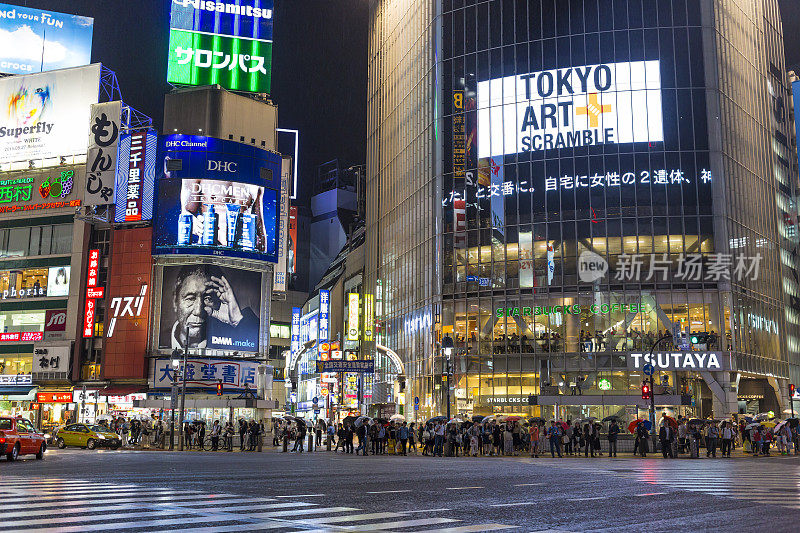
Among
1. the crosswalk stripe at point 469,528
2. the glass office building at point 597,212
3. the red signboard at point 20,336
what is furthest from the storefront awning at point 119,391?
the crosswalk stripe at point 469,528

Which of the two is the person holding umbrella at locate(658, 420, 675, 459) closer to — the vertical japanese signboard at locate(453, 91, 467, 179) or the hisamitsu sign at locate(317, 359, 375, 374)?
the hisamitsu sign at locate(317, 359, 375, 374)

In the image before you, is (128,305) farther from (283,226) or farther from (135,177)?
(283,226)

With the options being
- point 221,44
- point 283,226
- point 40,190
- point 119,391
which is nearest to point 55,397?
point 119,391

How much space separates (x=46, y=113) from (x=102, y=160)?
12382 mm

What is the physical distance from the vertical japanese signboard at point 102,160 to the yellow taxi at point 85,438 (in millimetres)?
29408

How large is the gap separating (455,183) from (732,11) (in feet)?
89.2

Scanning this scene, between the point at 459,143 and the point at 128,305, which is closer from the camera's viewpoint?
the point at 459,143

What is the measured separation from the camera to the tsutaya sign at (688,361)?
57125 millimetres

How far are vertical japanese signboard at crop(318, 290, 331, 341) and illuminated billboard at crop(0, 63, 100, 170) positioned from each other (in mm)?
35029

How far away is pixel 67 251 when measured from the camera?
7575 cm

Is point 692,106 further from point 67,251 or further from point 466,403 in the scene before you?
point 67,251

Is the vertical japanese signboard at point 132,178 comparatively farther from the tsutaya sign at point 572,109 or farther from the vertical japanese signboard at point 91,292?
the tsutaya sign at point 572,109

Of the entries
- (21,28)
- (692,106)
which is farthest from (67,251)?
(692,106)

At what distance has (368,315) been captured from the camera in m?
90.0
